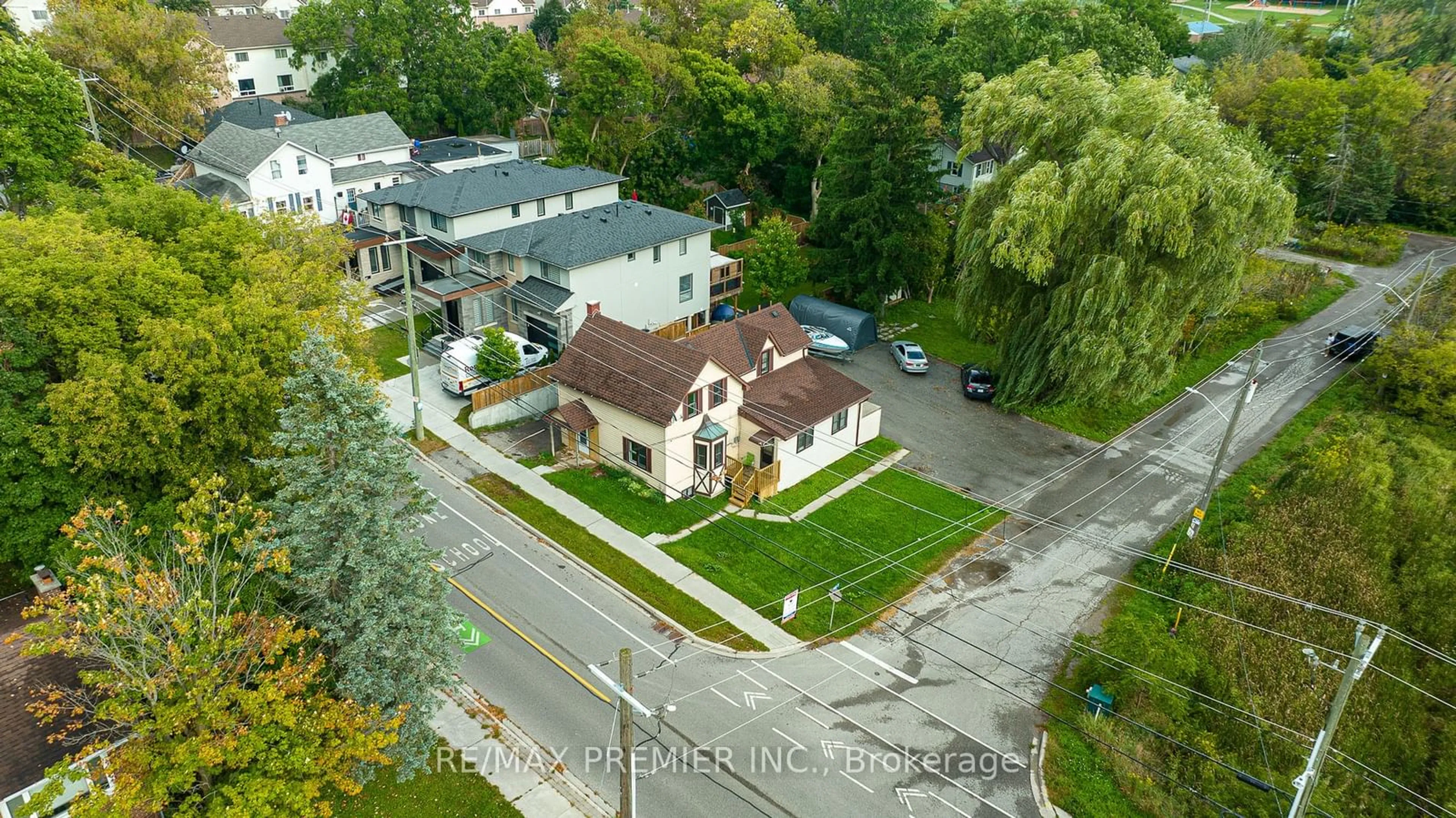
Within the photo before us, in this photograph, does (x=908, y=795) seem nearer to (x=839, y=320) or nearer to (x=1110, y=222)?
(x=1110, y=222)

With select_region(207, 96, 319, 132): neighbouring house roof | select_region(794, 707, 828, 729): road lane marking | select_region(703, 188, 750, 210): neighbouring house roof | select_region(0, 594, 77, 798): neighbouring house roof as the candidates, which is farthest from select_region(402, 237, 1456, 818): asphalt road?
select_region(207, 96, 319, 132): neighbouring house roof

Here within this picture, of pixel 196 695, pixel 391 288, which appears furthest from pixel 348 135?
pixel 196 695

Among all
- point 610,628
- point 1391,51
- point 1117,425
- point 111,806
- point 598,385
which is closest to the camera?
point 111,806

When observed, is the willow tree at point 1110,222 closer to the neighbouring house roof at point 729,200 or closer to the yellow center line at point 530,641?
the yellow center line at point 530,641

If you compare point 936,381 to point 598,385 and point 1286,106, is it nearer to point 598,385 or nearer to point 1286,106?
point 598,385

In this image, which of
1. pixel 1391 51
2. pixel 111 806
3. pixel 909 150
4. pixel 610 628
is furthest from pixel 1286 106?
pixel 111 806
